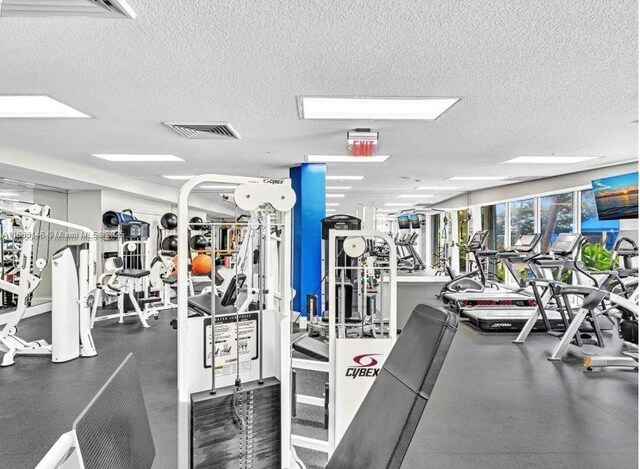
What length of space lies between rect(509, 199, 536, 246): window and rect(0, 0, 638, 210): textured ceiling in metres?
4.27

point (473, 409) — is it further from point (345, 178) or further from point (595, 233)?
point (595, 233)

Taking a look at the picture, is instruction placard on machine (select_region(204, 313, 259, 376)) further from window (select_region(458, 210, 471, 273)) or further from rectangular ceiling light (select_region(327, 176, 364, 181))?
window (select_region(458, 210, 471, 273))

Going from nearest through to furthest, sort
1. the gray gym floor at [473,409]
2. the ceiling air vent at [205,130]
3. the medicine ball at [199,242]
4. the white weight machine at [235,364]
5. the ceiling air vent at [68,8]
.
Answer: the ceiling air vent at [68,8] → the white weight machine at [235,364] → the gray gym floor at [473,409] → the ceiling air vent at [205,130] → the medicine ball at [199,242]

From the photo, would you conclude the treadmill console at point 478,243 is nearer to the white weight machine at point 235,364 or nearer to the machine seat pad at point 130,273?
the machine seat pad at point 130,273

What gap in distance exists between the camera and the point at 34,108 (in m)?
3.25

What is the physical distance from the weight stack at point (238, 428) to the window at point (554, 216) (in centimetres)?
700

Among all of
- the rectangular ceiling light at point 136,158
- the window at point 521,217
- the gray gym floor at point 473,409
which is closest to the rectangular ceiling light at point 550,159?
the gray gym floor at point 473,409

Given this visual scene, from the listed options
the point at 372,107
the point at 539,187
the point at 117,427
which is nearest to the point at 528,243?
the point at 539,187

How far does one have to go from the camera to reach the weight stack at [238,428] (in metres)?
1.82

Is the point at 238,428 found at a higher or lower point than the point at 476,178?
lower

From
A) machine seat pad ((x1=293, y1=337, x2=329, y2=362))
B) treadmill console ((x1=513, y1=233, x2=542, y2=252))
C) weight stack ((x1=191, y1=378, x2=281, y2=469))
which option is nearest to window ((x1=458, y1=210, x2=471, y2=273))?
treadmill console ((x1=513, y1=233, x2=542, y2=252))

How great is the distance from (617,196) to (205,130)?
5.81 meters

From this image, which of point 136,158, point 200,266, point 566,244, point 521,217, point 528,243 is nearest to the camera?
point 566,244

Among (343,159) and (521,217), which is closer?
(343,159)
